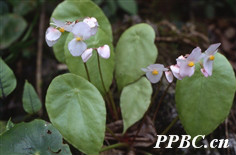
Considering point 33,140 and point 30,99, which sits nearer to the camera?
point 33,140

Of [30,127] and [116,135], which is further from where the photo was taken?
[116,135]

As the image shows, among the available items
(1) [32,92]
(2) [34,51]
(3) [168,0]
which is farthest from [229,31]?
(1) [32,92]

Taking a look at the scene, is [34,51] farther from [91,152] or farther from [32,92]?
[91,152]

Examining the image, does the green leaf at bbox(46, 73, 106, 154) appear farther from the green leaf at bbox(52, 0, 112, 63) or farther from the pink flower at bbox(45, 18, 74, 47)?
the green leaf at bbox(52, 0, 112, 63)

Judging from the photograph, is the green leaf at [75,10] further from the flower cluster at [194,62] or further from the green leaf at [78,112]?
the flower cluster at [194,62]

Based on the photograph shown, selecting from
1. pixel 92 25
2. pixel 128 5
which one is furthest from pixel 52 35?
pixel 128 5

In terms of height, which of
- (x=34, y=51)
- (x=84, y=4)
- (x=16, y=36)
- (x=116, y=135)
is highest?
(x=84, y=4)

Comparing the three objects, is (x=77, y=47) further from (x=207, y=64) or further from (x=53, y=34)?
(x=207, y=64)
